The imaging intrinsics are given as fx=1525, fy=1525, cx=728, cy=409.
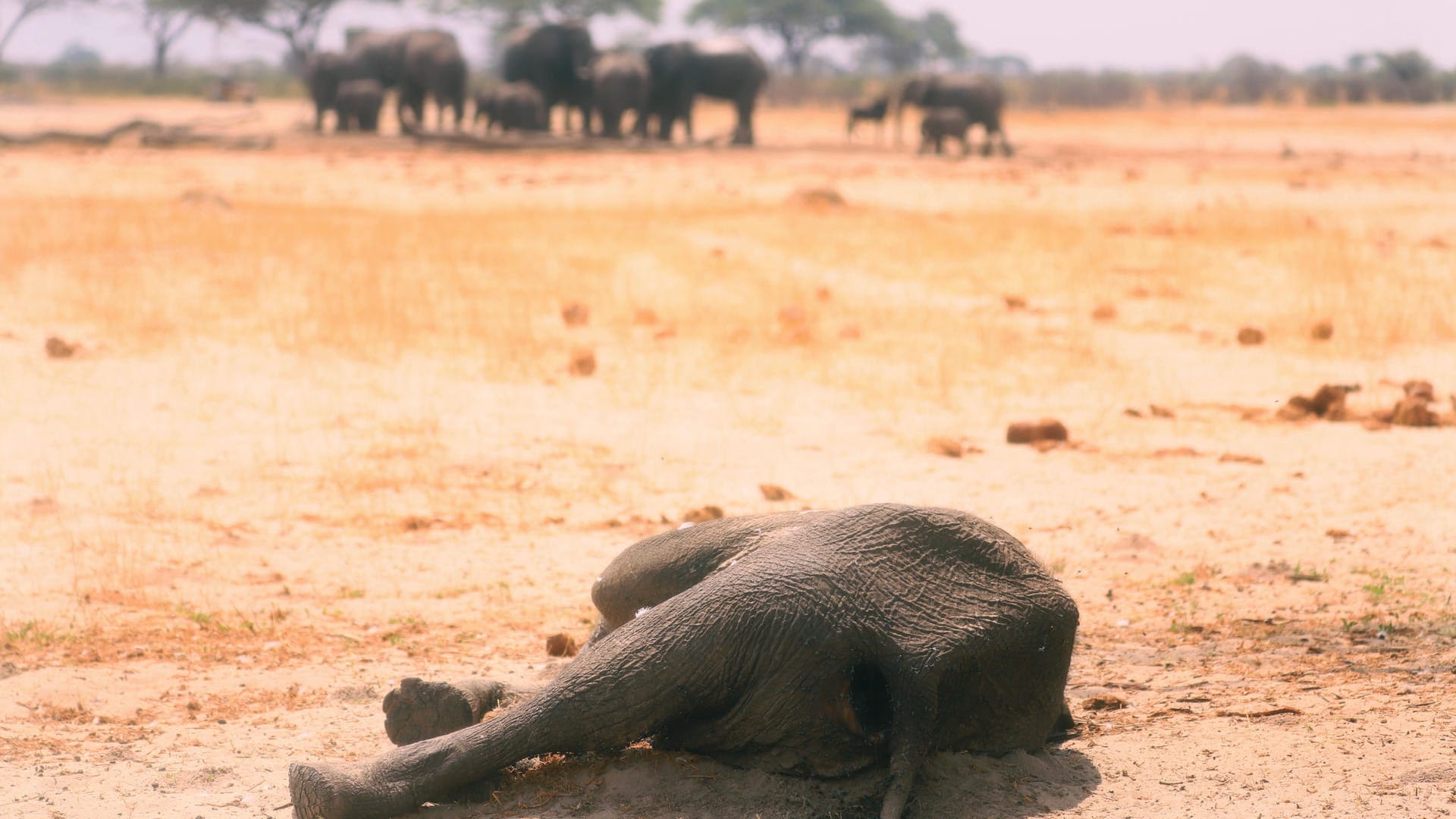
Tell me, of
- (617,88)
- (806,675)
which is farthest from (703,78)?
(806,675)

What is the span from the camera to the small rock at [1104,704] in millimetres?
4172

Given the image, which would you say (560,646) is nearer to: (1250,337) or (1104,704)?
(1104,704)

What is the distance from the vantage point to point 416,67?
33.3 meters

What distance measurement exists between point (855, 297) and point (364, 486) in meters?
6.04

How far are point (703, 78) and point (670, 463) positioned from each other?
2683cm

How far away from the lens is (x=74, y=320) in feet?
33.6

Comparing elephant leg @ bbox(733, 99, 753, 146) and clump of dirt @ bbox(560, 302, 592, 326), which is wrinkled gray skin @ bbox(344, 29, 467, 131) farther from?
clump of dirt @ bbox(560, 302, 592, 326)

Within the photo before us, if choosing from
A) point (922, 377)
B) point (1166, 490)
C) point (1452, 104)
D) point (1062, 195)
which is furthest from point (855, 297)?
point (1452, 104)

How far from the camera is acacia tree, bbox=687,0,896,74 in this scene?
203 feet

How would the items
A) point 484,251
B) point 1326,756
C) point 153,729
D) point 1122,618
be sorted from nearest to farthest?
point 1326,756, point 153,729, point 1122,618, point 484,251

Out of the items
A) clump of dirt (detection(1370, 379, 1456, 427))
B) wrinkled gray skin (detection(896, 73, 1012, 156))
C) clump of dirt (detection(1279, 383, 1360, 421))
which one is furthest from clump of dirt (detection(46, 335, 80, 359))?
wrinkled gray skin (detection(896, 73, 1012, 156))

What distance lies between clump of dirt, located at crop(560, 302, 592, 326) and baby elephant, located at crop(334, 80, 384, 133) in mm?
23200

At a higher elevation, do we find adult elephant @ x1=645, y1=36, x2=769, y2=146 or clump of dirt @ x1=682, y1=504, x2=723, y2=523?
adult elephant @ x1=645, y1=36, x2=769, y2=146

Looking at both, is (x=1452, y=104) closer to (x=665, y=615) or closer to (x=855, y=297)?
(x=855, y=297)
